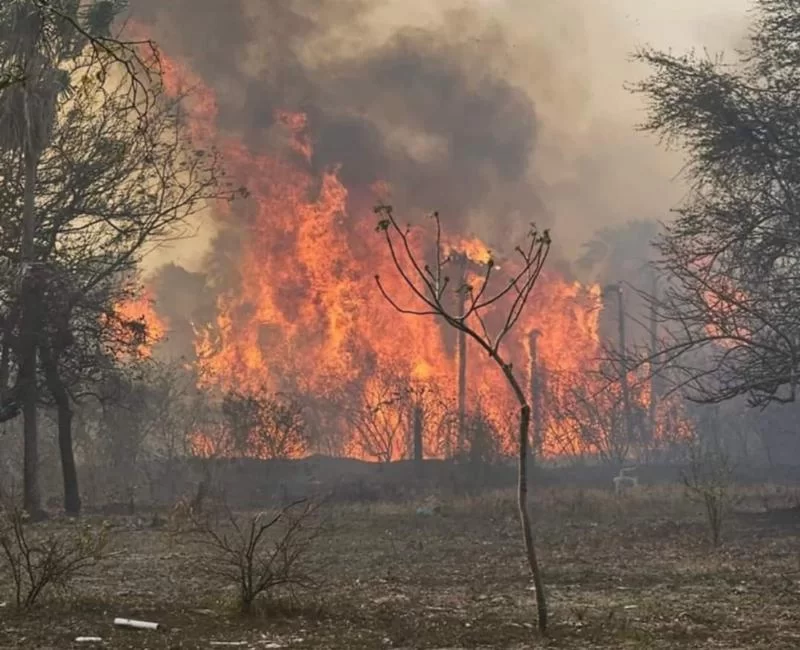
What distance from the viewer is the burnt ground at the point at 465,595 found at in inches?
250

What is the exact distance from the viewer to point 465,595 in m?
8.66

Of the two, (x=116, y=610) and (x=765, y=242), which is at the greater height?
(x=765, y=242)

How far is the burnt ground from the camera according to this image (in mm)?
6344

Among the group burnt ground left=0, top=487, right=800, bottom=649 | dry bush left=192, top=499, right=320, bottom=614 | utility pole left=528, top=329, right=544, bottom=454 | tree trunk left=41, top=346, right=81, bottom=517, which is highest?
utility pole left=528, top=329, right=544, bottom=454

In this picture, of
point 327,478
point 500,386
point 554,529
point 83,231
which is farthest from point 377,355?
point 554,529

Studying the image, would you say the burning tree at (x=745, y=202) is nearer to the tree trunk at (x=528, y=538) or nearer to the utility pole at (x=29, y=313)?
the tree trunk at (x=528, y=538)

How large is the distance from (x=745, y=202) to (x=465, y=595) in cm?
936

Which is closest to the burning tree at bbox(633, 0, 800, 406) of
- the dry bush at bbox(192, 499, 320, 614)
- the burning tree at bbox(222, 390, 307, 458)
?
the dry bush at bbox(192, 499, 320, 614)

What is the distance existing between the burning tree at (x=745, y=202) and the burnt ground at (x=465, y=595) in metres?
3.12

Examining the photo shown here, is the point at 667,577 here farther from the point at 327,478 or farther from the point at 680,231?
the point at 327,478

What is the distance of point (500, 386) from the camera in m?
48.2

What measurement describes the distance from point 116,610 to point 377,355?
38.3 meters

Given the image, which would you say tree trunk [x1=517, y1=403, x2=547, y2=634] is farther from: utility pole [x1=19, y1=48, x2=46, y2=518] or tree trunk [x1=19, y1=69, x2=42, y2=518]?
tree trunk [x1=19, y1=69, x2=42, y2=518]

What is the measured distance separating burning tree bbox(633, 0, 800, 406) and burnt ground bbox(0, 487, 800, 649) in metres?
3.12
